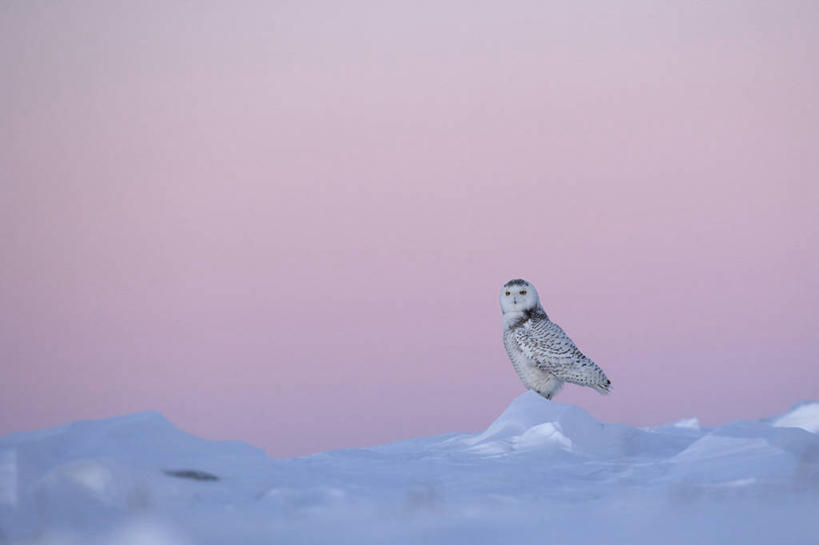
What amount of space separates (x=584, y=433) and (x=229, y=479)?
4309 millimetres

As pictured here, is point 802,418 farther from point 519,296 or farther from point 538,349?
point 519,296

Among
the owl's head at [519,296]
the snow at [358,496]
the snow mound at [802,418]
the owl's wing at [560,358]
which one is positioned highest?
the owl's head at [519,296]

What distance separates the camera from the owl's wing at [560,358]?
11.4 metres

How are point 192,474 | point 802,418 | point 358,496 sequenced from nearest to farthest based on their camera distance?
1. point 358,496
2. point 192,474
3. point 802,418

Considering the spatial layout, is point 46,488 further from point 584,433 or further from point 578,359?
point 578,359

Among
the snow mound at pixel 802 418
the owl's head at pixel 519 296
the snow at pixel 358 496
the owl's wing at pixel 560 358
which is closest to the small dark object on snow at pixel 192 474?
the snow at pixel 358 496

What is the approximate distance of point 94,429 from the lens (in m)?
6.28

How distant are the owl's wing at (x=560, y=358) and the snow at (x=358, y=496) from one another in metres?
4.37

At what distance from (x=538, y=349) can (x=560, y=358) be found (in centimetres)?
32

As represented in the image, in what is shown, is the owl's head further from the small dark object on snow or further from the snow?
the small dark object on snow

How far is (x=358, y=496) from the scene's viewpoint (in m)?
5.66

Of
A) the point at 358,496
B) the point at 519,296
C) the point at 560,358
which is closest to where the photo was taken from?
the point at 358,496

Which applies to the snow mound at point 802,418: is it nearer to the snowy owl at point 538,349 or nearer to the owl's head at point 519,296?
the snowy owl at point 538,349

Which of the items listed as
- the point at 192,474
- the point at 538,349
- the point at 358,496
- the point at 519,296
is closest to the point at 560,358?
the point at 538,349
